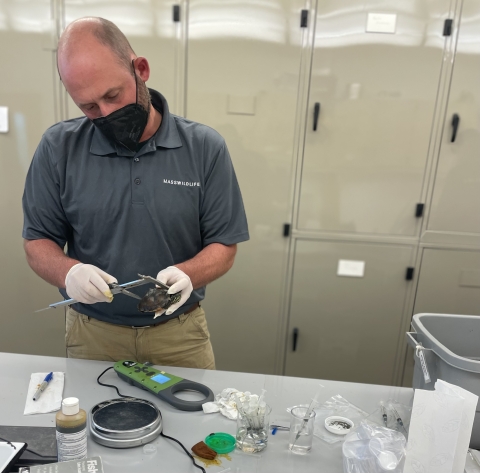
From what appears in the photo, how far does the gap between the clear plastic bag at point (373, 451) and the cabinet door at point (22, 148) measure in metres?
1.86

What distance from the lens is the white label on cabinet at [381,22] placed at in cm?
193

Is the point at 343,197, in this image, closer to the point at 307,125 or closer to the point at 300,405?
the point at 307,125

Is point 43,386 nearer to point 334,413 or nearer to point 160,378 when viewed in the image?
point 160,378

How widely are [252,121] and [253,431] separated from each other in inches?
60.1

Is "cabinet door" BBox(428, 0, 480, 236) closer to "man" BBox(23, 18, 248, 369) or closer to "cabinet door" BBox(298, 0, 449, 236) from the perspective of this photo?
"cabinet door" BBox(298, 0, 449, 236)

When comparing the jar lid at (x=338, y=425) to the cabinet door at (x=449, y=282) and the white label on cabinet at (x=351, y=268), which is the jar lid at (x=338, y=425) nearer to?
the white label on cabinet at (x=351, y=268)

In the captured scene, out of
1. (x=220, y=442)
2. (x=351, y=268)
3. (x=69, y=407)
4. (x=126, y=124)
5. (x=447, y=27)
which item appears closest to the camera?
(x=69, y=407)

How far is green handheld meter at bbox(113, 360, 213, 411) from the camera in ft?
3.25

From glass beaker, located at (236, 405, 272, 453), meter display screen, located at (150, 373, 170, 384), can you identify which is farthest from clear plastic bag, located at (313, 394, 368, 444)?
meter display screen, located at (150, 373, 170, 384)

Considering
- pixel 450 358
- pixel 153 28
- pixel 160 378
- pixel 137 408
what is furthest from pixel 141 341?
pixel 153 28

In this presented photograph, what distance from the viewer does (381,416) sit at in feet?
3.30

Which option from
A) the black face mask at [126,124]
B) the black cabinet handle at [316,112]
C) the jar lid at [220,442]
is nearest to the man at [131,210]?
the black face mask at [126,124]

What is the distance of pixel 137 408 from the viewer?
0.94 metres

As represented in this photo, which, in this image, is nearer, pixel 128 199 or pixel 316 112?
pixel 128 199
